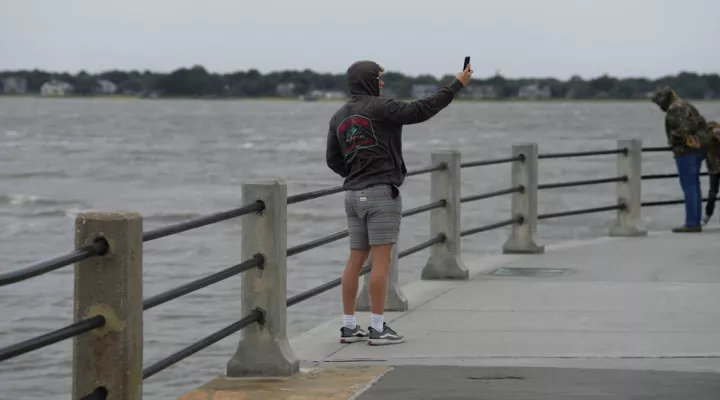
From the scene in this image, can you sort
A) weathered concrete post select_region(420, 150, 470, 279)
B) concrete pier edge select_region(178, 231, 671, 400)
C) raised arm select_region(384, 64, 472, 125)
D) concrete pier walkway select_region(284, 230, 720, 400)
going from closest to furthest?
concrete pier walkway select_region(284, 230, 720, 400) < concrete pier edge select_region(178, 231, 671, 400) < raised arm select_region(384, 64, 472, 125) < weathered concrete post select_region(420, 150, 470, 279)

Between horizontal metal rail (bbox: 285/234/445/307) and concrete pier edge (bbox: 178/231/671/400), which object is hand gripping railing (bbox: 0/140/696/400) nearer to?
horizontal metal rail (bbox: 285/234/445/307)

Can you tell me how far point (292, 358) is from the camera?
761cm

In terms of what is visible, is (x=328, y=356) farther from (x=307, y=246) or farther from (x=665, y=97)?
(x=665, y=97)

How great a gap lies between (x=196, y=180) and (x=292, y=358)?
5233cm

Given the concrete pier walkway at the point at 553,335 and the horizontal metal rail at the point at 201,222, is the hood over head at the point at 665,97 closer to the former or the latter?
the concrete pier walkway at the point at 553,335

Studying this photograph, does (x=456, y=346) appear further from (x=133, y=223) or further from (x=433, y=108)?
(x=133, y=223)

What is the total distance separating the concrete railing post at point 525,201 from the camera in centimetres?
1372

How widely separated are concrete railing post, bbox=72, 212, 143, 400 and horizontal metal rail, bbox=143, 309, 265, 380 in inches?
16.1

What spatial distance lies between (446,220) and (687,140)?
4817 millimetres

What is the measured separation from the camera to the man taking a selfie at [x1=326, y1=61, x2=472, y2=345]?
26.0 ft

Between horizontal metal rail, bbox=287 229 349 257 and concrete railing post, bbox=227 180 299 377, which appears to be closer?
concrete railing post, bbox=227 180 299 377

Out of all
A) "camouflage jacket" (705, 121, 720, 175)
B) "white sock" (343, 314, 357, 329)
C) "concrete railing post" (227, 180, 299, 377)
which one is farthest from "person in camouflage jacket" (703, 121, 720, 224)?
"concrete railing post" (227, 180, 299, 377)

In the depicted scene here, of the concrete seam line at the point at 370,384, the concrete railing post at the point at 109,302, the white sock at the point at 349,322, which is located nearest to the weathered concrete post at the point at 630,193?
the white sock at the point at 349,322

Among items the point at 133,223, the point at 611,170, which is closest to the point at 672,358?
the point at 133,223
